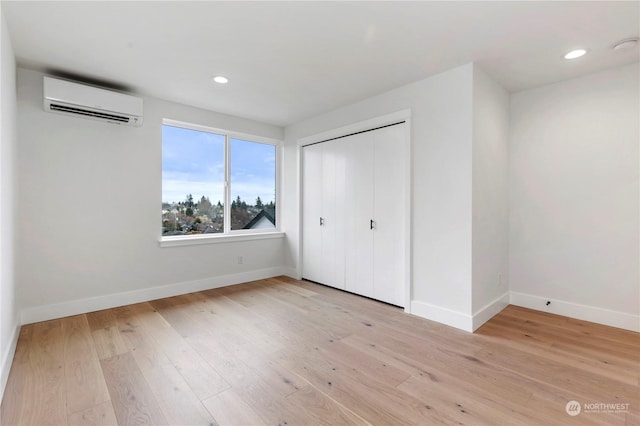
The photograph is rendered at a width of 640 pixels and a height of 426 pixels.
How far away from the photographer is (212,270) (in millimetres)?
4133

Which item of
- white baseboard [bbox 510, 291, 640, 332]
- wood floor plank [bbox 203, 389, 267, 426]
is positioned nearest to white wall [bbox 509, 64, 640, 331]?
white baseboard [bbox 510, 291, 640, 332]

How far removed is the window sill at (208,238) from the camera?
147 inches

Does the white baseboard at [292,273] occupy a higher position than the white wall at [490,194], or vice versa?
the white wall at [490,194]

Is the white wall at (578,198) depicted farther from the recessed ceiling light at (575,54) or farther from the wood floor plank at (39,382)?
the wood floor plank at (39,382)

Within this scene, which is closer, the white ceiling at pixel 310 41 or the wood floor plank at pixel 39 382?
the wood floor plank at pixel 39 382

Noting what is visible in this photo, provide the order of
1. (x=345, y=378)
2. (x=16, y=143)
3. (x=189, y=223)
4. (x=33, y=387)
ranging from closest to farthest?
(x=33, y=387), (x=345, y=378), (x=16, y=143), (x=189, y=223)

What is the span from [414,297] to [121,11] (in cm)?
348

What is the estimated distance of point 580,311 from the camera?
3055 millimetres

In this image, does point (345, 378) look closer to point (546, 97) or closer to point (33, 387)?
point (33, 387)

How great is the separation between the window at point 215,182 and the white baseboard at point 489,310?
3250 mm

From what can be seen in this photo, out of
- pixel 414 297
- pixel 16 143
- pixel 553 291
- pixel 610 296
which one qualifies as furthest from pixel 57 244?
pixel 610 296

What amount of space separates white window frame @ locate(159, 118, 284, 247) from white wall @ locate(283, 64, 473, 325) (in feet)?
7.32

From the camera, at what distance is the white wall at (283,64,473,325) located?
2.78m

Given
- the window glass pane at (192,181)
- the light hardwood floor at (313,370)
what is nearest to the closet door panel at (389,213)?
the light hardwood floor at (313,370)
